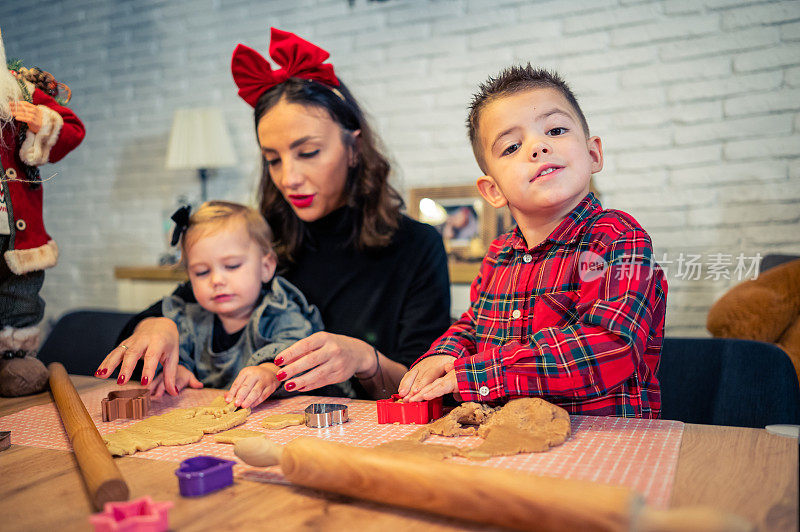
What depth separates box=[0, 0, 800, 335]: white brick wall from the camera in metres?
2.50

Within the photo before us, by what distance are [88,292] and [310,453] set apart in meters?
3.91

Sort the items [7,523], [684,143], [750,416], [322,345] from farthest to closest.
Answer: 1. [684,143]
2. [750,416]
3. [322,345]
4. [7,523]

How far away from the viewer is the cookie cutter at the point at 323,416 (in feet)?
2.65

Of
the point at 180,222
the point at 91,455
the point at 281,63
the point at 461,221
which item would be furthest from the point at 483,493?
the point at 461,221

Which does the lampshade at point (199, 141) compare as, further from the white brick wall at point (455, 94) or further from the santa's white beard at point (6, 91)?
the santa's white beard at point (6, 91)

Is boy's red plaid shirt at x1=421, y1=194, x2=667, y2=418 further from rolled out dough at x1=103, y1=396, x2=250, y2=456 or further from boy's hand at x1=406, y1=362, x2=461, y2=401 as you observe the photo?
rolled out dough at x1=103, y1=396, x2=250, y2=456

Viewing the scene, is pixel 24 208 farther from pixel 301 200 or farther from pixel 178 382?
pixel 301 200

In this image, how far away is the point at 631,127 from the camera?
268 centimetres

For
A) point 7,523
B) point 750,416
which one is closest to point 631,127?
point 750,416

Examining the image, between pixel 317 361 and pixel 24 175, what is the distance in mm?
615

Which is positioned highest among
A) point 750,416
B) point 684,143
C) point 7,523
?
point 684,143

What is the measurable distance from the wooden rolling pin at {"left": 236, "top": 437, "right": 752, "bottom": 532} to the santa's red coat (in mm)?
755

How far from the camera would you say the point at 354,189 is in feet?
5.07

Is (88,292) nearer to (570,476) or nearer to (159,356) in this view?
(159,356)
